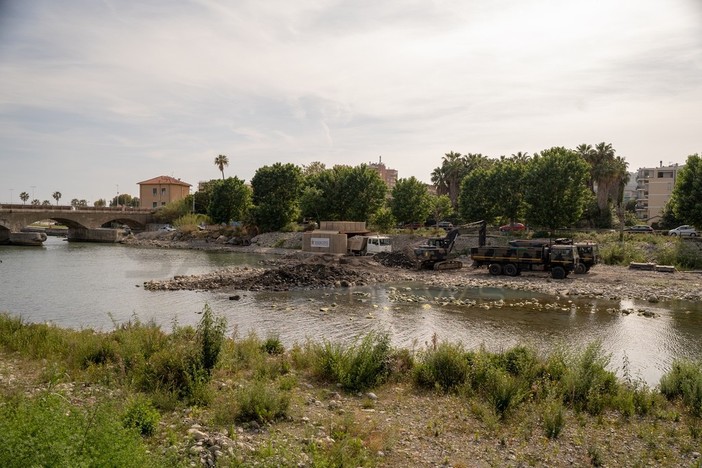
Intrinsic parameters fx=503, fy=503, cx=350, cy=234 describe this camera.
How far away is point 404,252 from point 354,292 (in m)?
14.5

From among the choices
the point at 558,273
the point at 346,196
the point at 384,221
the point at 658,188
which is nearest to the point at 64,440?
the point at 558,273

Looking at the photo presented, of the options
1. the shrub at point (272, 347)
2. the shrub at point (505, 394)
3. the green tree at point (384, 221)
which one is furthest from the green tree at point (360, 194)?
the shrub at point (505, 394)

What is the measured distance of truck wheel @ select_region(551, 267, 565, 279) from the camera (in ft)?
124

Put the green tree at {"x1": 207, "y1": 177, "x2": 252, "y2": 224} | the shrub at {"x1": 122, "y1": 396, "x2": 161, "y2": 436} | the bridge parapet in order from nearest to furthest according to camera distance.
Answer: the shrub at {"x1": 122, "y1": 396, "x2": 161, "y2": 436}, the bridge parapet, the green tree at {"x1": 207, "y1": 177, "x2": 252, "y2": 224}

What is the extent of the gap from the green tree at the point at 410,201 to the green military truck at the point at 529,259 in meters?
25.6

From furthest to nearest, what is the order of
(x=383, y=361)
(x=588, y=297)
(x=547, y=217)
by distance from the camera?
(x=547, y=217)
(x=588, y=297)
(x=383, y=361)

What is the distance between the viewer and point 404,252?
4728 centimetres

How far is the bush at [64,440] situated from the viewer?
5855mm

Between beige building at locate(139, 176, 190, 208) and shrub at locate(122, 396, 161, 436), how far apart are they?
12329cm

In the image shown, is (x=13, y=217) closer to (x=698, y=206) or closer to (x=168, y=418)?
(x=168, y=418)

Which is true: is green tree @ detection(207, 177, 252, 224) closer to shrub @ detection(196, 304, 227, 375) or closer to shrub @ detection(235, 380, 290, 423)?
shrub @ detection(196, 304, 227, 375)

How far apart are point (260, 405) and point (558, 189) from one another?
50.8 metres

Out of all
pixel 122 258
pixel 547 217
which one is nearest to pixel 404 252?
pixel 547 217

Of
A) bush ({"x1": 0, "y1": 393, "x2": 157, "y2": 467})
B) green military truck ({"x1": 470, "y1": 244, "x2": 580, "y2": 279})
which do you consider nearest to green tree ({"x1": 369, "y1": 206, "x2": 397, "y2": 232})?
green military truck ({"x1": 470, "y1": 244, "x2": 580, "y2": 279})
